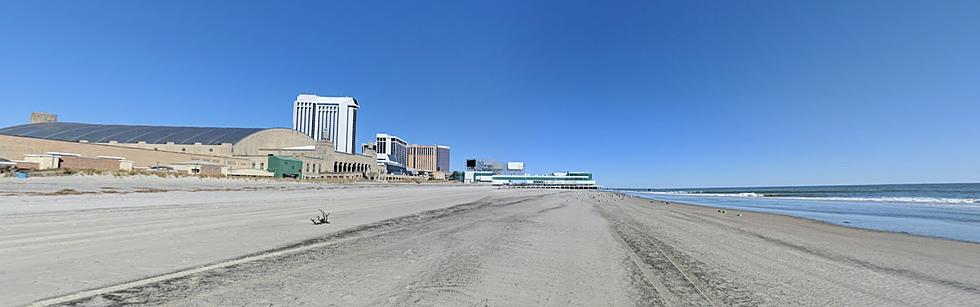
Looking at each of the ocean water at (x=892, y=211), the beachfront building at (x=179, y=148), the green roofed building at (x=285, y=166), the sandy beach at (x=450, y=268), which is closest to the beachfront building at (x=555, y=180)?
the beachfront building at (x=179, y=148)

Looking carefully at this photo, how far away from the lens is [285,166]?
3413 inches

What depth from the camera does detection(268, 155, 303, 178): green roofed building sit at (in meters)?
83.9

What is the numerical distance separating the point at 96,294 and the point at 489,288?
3.79m

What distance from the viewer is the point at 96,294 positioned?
12.7 ft

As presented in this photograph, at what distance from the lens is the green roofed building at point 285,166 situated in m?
83.9

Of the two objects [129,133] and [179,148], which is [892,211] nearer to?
[179,148]

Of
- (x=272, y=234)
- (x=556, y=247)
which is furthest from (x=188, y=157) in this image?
(x=556, y=247)

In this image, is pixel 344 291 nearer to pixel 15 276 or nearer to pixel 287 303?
pixel 287 303

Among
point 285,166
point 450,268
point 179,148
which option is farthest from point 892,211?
point 179,148

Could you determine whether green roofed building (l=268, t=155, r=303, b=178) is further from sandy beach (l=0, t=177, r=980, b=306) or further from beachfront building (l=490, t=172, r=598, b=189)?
beachfront building (l=490, t=172, r=598, b=189)

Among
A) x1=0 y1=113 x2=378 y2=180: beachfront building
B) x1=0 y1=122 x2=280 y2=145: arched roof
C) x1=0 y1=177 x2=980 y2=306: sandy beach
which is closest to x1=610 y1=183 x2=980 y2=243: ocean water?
x1=0 y1=177 x2=980 y2=306: sandy beach

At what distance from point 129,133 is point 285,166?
41.7 meters

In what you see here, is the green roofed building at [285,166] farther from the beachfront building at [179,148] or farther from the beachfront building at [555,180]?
the beachfront building at [555,180]

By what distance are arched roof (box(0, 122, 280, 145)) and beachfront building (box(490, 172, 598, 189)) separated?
99995mm
